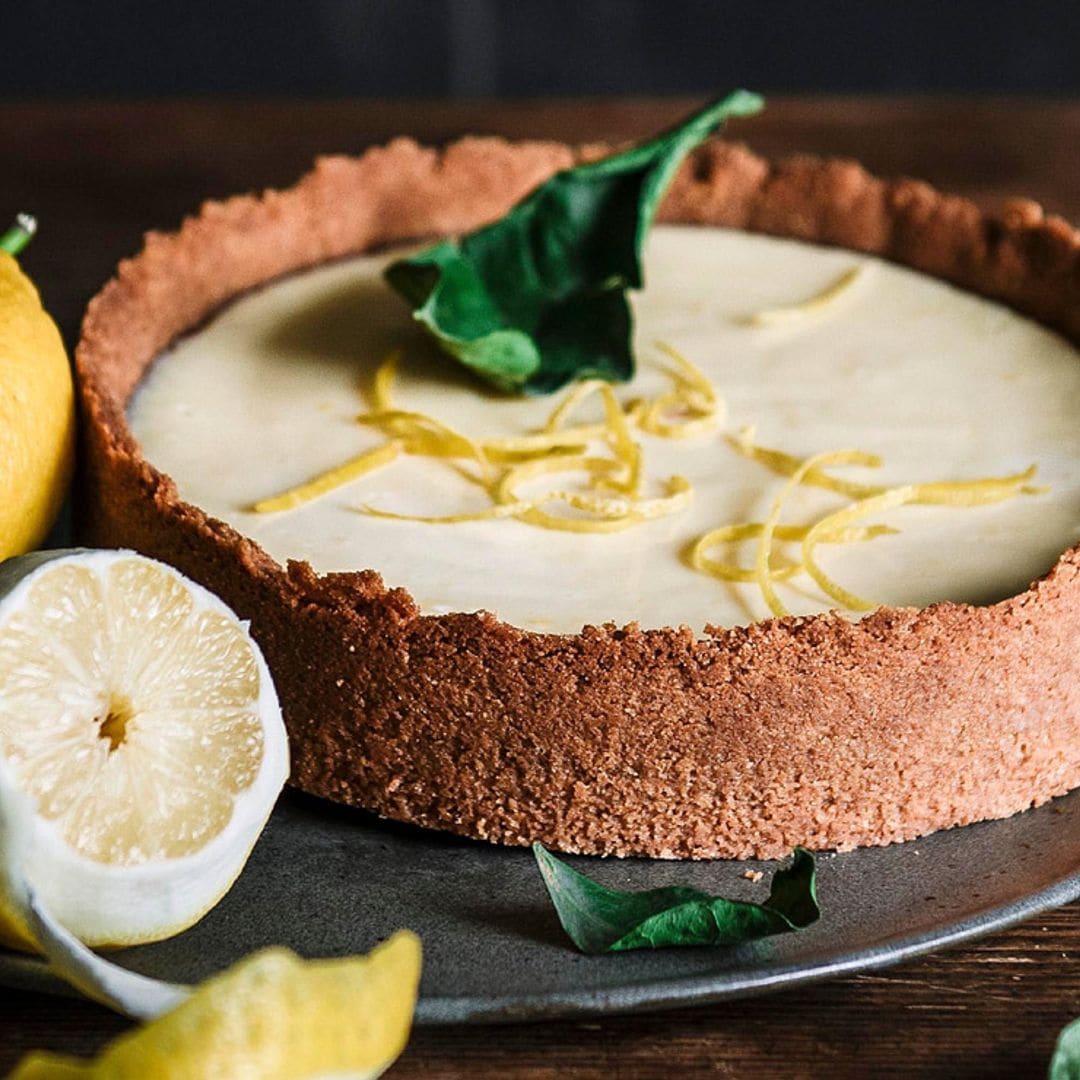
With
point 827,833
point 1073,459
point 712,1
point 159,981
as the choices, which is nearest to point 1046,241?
point 1073,459

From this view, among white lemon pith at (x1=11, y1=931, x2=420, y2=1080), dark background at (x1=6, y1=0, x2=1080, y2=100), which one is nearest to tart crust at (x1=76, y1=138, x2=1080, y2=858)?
white lemon pith at (x1=11, y1=931, x2=420, y2=1080)

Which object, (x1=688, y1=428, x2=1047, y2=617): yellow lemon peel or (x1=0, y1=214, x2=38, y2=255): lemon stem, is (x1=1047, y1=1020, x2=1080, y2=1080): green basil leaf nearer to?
(x1=688, y1=428, x2=1047, y2=617): yellow lemon peel

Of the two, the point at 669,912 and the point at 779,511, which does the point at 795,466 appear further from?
the point at 669,912

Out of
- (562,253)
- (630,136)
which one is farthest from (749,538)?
(630,136)

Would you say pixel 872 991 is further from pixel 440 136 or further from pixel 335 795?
pixel 440 136

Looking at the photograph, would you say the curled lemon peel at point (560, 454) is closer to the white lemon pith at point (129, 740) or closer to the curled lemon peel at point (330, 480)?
the curled lemon peel at point (330, 480)

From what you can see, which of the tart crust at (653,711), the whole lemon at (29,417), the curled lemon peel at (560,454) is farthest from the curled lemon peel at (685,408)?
the whole lemon at (29,417)
